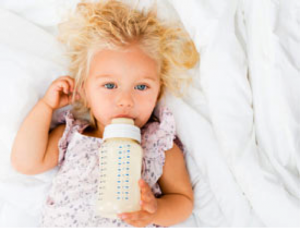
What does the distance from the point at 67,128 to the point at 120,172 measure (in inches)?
12.2

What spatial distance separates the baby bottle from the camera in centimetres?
99

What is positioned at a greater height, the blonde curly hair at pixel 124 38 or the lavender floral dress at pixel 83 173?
the blonde curly hair at pixel 124 38

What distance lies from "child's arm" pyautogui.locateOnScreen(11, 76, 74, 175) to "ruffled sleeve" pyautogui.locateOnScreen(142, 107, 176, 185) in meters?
0.28

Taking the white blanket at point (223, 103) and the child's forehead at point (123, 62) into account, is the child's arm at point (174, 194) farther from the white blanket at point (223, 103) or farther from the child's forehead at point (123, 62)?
the child's forehead at point (123, 62)

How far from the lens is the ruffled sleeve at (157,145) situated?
119 centimetres

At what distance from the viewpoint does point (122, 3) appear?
1.27m

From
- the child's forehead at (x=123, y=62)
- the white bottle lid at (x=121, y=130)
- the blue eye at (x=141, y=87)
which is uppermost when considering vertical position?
the child's forehead at (x=123, y=62)

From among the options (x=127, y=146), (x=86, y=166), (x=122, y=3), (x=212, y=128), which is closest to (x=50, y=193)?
(x=86, y=166)

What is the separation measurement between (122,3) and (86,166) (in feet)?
1.75

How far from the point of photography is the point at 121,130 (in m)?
1.00

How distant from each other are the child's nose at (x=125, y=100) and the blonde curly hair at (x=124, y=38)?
160 millimetres

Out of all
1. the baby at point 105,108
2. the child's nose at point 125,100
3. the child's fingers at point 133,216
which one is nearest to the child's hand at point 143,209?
the child's fingers at point 133,216

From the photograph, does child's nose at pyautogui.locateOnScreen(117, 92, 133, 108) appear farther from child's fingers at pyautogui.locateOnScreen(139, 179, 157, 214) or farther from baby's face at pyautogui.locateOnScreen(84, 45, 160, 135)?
child's fingers at pyautogui.locateOnScreen(139, 179, 157, 214)

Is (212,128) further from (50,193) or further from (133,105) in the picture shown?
(50,193)
